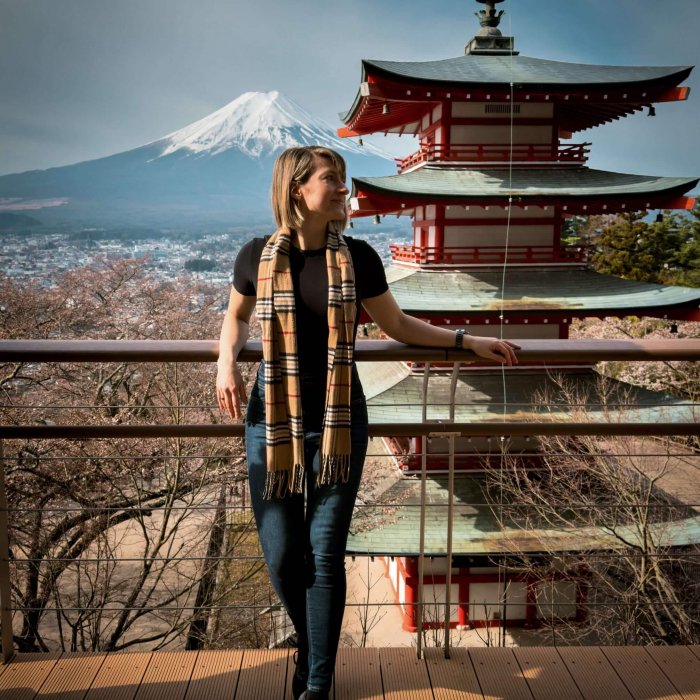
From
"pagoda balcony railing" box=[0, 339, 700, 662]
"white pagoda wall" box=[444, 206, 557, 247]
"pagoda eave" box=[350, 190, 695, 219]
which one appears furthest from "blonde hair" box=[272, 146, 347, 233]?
"white pagoda wall" box=[444, 206, 557, 247]

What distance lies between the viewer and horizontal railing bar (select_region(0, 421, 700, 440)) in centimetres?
200

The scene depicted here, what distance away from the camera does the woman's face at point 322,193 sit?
1.64 m

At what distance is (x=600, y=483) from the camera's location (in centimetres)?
958

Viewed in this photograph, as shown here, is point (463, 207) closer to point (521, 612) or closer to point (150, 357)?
point (521, 612)

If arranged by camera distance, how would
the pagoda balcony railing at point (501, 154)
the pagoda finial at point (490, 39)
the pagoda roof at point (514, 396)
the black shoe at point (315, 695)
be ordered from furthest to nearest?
the pagoda finial at point (490, 39), the pagoda balcony railing at point (501, 154), the pagoda roof at point (514, 396), the black shoe at point (315, 695)

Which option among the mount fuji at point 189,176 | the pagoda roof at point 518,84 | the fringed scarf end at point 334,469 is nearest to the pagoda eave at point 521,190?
the pagoda roof at point 518,84

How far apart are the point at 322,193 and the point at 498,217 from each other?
845 centimetres

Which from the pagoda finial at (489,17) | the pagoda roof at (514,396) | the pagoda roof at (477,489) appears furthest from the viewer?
the pagoda finial at (489,17)

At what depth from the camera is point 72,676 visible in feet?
6.63

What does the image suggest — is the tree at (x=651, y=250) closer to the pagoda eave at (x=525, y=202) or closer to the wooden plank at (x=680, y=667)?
→ the pagoda eave at (x=525, y=202)

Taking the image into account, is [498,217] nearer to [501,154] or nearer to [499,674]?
[501,154]

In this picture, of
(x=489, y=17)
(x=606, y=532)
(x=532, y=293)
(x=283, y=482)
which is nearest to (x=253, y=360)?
(x=283, y=482)

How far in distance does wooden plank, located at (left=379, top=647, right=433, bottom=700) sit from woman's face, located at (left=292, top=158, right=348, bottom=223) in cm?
131

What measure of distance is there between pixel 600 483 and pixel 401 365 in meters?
3.14
